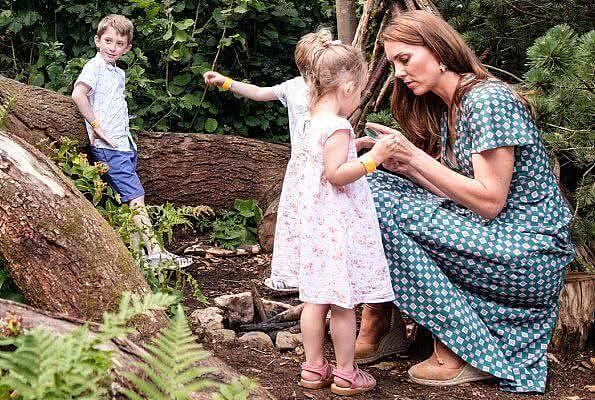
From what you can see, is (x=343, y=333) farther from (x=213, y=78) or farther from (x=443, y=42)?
(x=213, y=78)

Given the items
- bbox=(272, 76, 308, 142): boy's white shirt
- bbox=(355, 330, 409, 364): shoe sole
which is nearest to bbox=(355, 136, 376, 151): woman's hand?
bbox=(355, 330, 409, 364): shoe sole

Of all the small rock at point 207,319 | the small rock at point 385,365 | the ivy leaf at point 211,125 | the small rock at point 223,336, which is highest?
the ivy leaf at point 211,125

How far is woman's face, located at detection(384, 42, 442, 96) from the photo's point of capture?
10.2 ft

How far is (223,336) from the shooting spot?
3.52m

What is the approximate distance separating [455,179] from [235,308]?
53.3 inches

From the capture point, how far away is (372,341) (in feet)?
11.2

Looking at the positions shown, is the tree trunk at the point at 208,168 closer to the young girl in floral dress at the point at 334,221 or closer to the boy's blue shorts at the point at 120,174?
the boy's blue shorts at the point at 120,174

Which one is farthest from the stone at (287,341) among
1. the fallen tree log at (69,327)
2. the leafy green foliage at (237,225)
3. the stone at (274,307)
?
the leafy green foliage at (237,225)

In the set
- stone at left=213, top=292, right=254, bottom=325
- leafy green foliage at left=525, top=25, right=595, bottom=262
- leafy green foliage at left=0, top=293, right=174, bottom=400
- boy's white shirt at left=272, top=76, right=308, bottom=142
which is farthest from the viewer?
boy's white shirt at left=272, top=76, right=308, bottom=142

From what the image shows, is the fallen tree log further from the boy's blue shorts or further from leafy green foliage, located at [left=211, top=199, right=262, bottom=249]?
leafy green foliage, located at [left=211, top=199, right=262, bottom=249]

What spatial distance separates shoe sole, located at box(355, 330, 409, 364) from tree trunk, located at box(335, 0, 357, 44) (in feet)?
8.49

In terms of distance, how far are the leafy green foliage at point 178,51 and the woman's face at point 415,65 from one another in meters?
3.14

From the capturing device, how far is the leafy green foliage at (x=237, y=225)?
527 centimetres

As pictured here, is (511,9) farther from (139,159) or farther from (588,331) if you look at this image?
(139,159)
